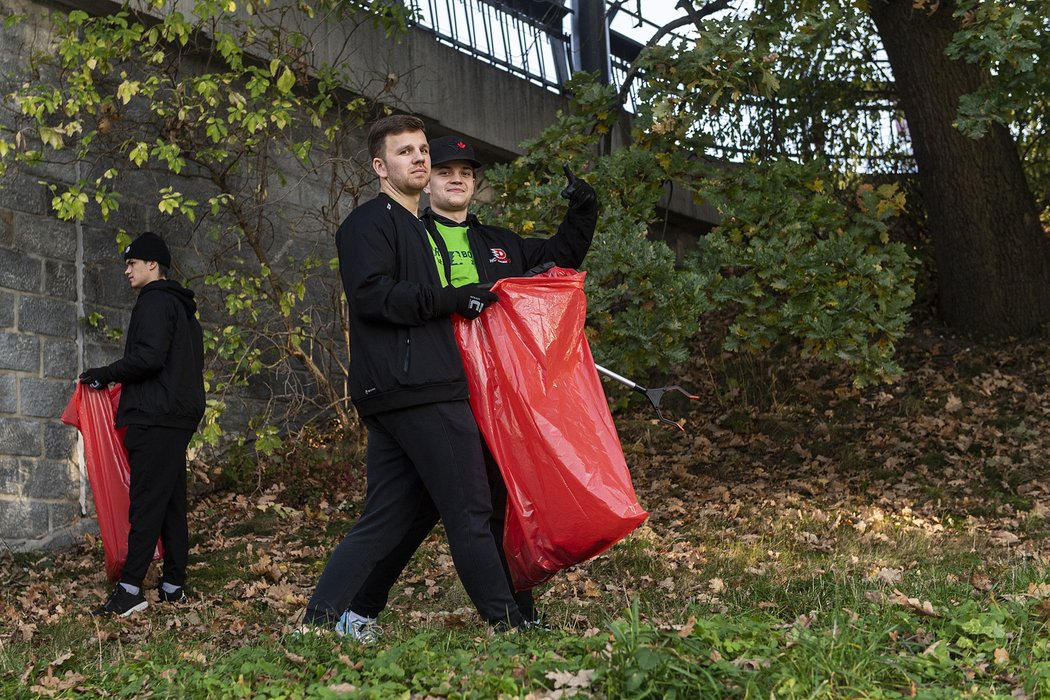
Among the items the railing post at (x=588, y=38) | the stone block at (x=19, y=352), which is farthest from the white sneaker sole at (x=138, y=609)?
the railing post at (x=588, y=38)

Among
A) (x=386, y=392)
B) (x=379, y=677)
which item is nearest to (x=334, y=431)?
(x=386, y=392)

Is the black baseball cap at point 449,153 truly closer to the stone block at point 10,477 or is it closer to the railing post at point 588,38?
the stone block at point 10,477

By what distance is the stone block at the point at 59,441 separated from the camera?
7.18 metres

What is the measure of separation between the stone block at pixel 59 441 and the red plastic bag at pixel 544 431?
13.5 ft

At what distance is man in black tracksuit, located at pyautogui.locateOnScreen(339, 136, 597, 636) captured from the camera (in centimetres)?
416

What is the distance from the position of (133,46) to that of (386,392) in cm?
491

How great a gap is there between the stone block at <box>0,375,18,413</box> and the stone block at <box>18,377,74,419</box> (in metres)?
0.03

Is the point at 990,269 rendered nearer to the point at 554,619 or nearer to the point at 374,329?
the point at 554,619

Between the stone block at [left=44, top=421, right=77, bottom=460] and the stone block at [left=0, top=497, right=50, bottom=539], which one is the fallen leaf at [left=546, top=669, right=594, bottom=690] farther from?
the stone block at [left=44, top=421, right=77, bottom=460]

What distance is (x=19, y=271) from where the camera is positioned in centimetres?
711

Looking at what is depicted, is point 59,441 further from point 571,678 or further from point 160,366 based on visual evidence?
point 571,678

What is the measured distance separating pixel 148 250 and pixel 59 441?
6.41 ft

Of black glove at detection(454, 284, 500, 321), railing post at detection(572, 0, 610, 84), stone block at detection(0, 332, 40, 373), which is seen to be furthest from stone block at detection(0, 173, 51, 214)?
railing post at detection(572, 0, 610, 84)

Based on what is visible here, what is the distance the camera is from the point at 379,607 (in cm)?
427
